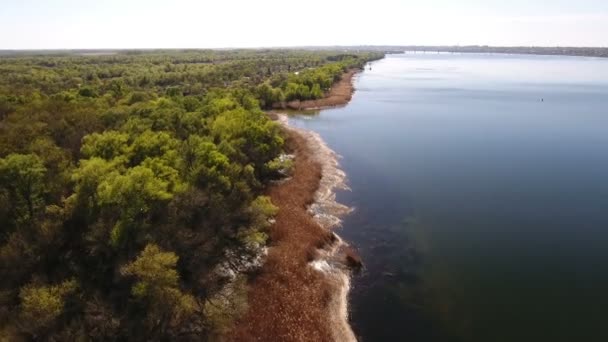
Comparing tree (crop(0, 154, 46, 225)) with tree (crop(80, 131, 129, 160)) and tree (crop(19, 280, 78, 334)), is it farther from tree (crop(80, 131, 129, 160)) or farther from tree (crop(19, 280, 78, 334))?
tree (crop(19, 280, 78, 334))

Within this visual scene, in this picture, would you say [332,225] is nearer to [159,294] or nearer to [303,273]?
[303,273]

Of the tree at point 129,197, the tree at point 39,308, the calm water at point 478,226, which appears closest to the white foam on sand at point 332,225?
the calm water at point 478,226

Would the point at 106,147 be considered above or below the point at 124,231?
above

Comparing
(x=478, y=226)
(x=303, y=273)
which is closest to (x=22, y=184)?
(x=303, y=273)

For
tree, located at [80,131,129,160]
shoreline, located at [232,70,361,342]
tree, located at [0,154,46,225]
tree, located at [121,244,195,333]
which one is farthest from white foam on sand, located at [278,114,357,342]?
tree, located at [0,154,46,225]

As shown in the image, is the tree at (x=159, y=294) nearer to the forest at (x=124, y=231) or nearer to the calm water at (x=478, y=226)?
the forest at (x=124, y=231)
